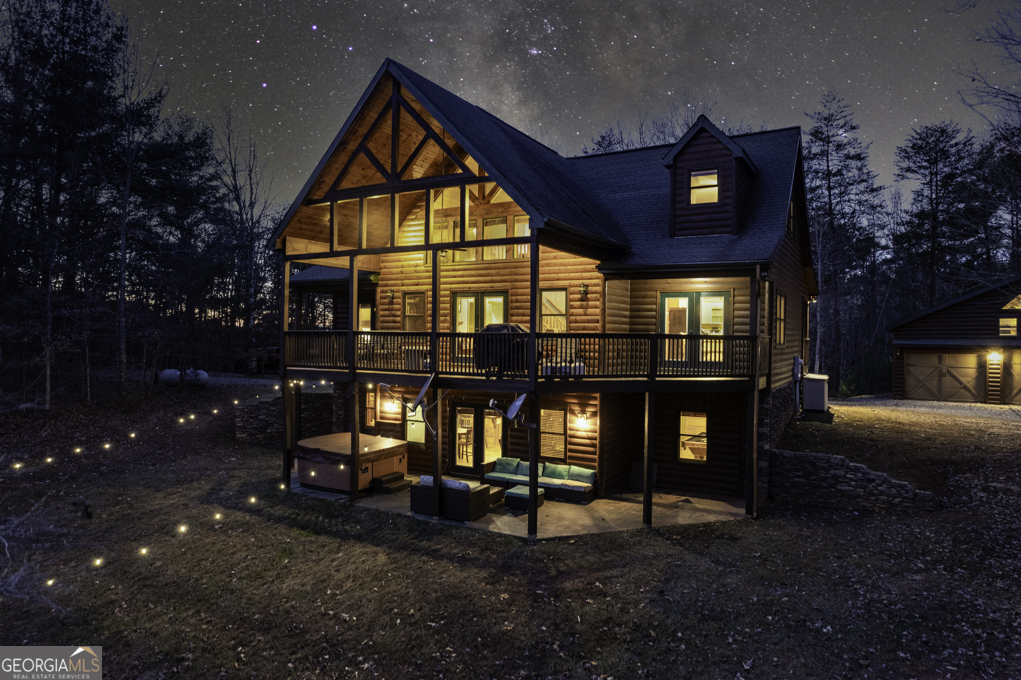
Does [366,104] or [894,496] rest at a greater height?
[366,104]

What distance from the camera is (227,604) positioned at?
Result: 30.1 feet

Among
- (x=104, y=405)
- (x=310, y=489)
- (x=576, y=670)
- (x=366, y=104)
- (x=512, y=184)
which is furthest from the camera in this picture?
(x=104, y=405)

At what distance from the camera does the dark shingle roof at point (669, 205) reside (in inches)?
591

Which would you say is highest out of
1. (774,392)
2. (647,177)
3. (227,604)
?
(647,177)

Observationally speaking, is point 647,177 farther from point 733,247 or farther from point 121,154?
point 121,154

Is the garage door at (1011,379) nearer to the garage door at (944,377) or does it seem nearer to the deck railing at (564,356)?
the garage door at (944,377)

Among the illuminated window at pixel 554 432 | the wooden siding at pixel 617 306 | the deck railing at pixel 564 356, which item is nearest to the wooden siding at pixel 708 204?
the wooden siding at pixel 617 306

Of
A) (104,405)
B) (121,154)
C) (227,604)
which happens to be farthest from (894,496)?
(121,154)

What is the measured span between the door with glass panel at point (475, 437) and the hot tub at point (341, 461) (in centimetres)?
194

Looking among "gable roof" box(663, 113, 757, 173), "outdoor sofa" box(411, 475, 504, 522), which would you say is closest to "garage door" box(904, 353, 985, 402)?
"gable roof" box(663, 113, 757, 173)

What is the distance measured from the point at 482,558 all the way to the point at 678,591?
390 cm

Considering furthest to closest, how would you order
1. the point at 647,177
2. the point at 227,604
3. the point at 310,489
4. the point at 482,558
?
the point at 647,177 < the point at 310,489 < the point at 482,558 < the point at 227,604

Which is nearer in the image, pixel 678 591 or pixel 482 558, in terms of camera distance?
pixel 678 591

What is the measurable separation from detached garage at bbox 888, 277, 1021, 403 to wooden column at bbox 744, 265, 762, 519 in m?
18.6
